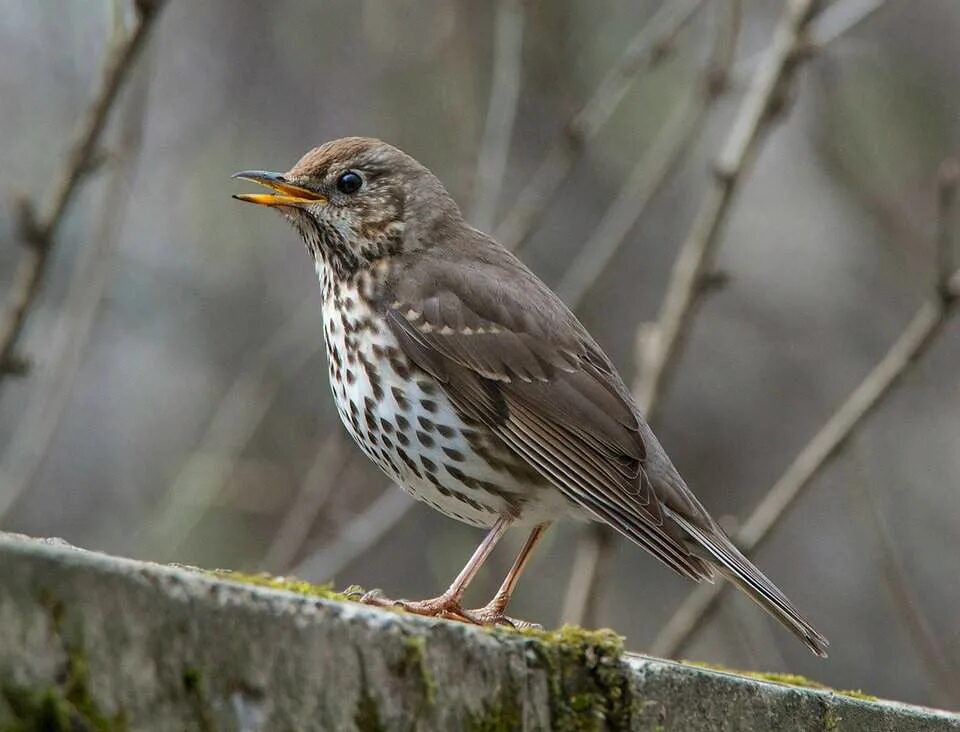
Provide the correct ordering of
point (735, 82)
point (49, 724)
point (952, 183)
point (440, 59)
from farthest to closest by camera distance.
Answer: point (440, 59)
point (735, 82)
point (952, 183)
point (49, 724)

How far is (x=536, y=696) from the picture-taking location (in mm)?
2549

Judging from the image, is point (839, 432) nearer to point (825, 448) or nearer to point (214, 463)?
point (825, 448)

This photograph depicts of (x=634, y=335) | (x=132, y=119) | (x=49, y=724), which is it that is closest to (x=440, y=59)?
(x=634, y=335)

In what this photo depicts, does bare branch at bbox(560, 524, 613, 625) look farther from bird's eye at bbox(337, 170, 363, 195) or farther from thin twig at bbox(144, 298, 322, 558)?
bird's eye at bbox(337, 170, 363, 195)

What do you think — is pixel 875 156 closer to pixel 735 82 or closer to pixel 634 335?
pixel 634 335

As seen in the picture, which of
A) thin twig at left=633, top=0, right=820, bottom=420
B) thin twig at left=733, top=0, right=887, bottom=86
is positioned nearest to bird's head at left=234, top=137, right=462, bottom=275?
thin twig at left=633, top=0, right=820, bottom=420

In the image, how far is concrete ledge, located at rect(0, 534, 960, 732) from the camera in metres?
1.80

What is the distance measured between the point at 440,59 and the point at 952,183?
4510 mm

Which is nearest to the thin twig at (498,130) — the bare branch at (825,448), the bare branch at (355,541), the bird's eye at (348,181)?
the bird's eye at (348,181)

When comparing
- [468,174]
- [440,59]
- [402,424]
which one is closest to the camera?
[402,424]

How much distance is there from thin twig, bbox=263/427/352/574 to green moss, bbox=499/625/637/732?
342 cm

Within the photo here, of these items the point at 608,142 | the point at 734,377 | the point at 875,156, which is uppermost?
the point at 875,156

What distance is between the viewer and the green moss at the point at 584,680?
259 cm

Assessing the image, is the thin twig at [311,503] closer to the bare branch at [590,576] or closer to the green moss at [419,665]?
the bare branch at [590,576]
